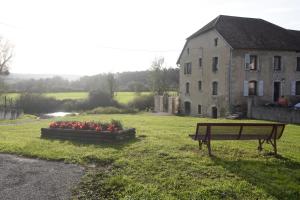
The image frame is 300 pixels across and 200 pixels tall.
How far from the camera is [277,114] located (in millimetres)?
25344

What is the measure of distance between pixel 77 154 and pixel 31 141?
3.32m

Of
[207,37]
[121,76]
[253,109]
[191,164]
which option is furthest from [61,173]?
[121,76]

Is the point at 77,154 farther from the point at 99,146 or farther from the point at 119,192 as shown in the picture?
the point at 119,192

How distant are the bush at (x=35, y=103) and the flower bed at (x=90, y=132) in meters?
35.2

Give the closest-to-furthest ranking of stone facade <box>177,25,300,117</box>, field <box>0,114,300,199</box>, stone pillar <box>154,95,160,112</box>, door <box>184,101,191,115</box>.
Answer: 1. field <box>0,114,300,199</box>
2. stone facade <box>177,25,300,117</box>
3. door <box>184,101,191,115</box>
4. stone pillar <box>154,95,160,112</box>

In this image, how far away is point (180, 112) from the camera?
42.8m

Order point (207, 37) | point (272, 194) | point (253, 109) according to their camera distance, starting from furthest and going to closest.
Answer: point (207, 37) < point (253, 109) < point (272, 194)

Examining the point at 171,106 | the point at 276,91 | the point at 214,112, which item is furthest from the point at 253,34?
the point at 171,106

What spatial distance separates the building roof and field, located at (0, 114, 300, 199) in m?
21.2

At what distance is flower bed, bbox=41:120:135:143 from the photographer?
12227mm

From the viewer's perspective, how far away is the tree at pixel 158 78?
2421 inches

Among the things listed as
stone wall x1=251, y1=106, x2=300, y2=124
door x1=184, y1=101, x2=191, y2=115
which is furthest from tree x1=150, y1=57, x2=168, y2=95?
stone wall x1=251, y1=106, x2=300, y2=124

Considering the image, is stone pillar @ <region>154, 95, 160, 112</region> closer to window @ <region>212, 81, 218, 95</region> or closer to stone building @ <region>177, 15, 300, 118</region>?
stone building @ <region>177, 15, 300, 118</region>

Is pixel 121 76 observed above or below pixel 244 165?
above
